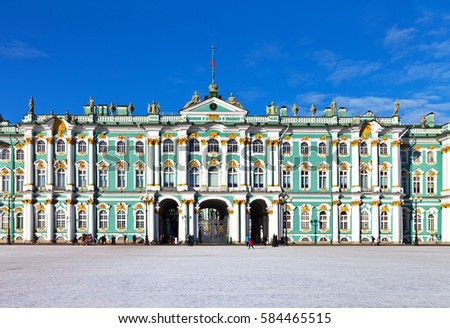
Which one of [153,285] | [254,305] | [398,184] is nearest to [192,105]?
[398,184]

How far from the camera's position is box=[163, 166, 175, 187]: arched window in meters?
72.4

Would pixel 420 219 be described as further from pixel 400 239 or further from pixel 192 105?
pixel 192 105

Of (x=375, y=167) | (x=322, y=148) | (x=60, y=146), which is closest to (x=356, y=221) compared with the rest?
(x=375, y=167)

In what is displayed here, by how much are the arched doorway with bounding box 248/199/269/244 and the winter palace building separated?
595 mm

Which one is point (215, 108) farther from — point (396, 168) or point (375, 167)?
point (396, 168)

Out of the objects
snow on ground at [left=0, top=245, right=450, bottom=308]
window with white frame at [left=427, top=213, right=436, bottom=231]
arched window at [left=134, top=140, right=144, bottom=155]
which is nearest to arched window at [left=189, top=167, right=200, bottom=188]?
arched window at [left=134, top=140, right=144, bottom=155]

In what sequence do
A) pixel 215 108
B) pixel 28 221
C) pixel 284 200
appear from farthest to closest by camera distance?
pixel 215 108, pixel 284 200, pixel 28 221

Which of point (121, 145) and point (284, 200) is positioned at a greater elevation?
point (121, 145)

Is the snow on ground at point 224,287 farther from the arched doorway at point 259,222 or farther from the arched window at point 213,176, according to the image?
the arched doorway at point 259,222

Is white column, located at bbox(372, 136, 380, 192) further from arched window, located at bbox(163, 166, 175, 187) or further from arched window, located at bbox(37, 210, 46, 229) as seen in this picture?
arched window, located at bbox(37, 210, 46, 229)

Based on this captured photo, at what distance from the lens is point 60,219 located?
72312mm

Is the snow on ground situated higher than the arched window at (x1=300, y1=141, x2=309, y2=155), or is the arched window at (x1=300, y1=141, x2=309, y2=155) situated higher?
the arched window at (x1=300, y1=141, x2=309, y2=155)

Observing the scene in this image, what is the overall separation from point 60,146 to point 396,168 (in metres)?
45.0

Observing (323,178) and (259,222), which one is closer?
(323,178)
